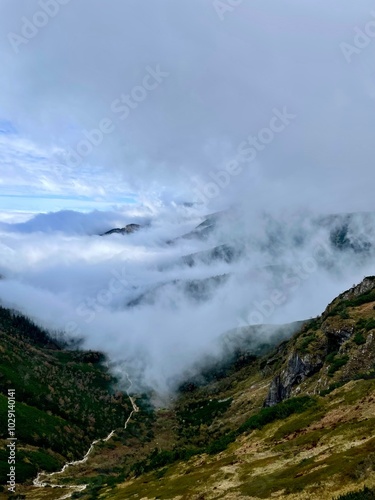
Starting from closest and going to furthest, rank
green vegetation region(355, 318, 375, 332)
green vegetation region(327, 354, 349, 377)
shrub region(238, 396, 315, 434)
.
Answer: shrub region(238, 396, 315, 434), green vegetation region(327, 354, 349, 377), green vegetation region(355, 318, 375, 332)

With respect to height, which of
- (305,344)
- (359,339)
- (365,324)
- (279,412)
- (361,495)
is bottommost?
(279,412)

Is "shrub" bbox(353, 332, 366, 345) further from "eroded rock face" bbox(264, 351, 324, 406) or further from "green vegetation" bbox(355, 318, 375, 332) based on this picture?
"eroded rock face" bbox(264, 351, 324, 406)

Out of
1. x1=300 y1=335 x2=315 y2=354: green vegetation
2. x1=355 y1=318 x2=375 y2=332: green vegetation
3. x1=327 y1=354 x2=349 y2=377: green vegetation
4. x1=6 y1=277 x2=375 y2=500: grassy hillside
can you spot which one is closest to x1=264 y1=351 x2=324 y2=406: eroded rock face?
x1=300 y1=335 x2=315 y2=354: green vegetation

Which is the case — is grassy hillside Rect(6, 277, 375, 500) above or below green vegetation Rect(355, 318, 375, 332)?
below

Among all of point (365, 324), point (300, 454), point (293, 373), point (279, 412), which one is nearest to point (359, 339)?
point (365, 324)

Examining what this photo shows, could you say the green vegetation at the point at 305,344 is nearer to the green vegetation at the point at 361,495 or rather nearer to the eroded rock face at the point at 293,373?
the eroded rock face at the point at 293,373

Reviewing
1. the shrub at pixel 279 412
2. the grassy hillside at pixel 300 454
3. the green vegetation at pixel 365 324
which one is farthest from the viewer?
the green vegetation at pixel 365 324

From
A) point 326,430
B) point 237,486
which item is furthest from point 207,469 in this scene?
point 326,430

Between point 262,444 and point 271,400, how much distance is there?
98346mm

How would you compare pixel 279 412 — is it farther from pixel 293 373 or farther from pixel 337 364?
pixel 293 373

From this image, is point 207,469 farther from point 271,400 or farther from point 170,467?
point 271,400

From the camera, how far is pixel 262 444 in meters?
70.1

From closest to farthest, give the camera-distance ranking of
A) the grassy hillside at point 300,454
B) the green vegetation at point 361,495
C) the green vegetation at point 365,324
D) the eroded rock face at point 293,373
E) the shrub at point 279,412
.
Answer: the green vegetation at point 361,495 < the grassy hillside at point 300,454 < the shrub at point 279,412 < the green vegetation at point 365,324 < the eroded rock face at point 293,373

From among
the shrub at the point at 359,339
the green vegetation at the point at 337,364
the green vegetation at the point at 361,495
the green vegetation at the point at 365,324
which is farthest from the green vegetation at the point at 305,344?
the green vegetation at the point at 361,495
